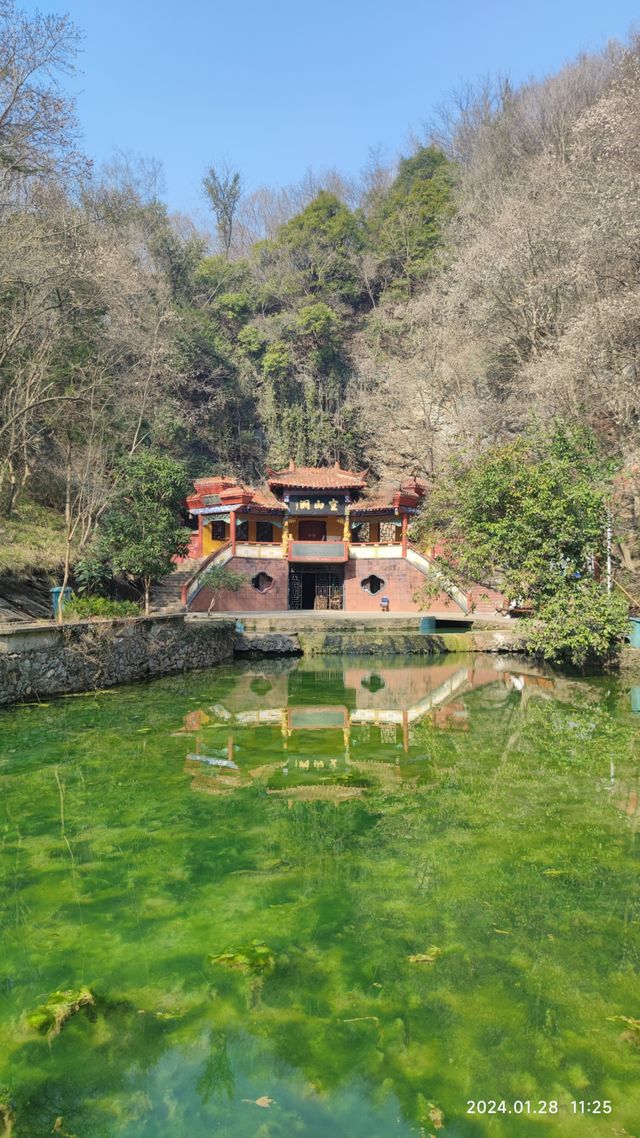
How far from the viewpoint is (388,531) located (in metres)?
28.7

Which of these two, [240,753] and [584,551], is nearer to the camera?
[240,753]

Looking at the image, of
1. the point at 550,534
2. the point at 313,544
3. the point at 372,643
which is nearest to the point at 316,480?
the point at 313,544

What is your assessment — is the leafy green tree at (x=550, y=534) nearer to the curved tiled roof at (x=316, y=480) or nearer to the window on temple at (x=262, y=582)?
the window on temple at (x=262, y=582)

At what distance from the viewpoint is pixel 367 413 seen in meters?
32.2

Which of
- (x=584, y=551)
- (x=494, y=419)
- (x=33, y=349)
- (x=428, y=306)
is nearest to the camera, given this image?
(x=584, y=551)

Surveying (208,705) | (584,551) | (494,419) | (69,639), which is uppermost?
(494,419)

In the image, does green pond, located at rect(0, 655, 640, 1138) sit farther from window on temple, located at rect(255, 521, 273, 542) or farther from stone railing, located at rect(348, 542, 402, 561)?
window on temple, located at rect(255, 521, 273, 542)

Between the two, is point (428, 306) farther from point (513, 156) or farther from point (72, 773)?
point (72, 773)

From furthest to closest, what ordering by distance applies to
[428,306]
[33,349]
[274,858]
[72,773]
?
[428,306], [33,349], [72,773], [274,858]

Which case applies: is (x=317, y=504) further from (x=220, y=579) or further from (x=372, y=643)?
(x=372, y=643)

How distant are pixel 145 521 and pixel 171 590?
6.80 metres

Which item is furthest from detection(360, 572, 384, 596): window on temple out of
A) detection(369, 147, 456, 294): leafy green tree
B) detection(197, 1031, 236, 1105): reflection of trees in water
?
detection(197, 1031, 236, 1105): reflection of trees in water

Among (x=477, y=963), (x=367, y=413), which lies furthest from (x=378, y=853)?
(x=367, y=413)

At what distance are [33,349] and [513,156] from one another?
89.4 ft
